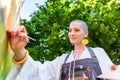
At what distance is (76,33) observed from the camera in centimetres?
152

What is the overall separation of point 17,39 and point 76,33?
70cm

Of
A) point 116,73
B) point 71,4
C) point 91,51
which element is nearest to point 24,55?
point 116,73

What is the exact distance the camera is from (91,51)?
5.20ft

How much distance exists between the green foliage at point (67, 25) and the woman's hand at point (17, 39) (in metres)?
2.67

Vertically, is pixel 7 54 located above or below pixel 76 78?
above

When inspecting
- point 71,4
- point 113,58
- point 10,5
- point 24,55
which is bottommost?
point 113,58

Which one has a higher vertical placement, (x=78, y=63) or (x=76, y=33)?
(x=76, y=33)

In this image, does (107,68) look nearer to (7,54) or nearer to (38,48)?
(7,54)

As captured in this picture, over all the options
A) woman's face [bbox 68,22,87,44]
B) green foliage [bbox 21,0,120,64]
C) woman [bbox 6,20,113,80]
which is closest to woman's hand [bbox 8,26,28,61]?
woman [bbox 6,20,113,80]

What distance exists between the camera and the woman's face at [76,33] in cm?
151

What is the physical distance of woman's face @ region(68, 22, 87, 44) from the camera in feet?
4.97

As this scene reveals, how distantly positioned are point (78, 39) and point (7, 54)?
0.69 m

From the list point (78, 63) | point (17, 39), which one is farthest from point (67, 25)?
point (17, 39)

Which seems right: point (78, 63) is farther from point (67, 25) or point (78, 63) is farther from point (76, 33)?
point (67, 25)
